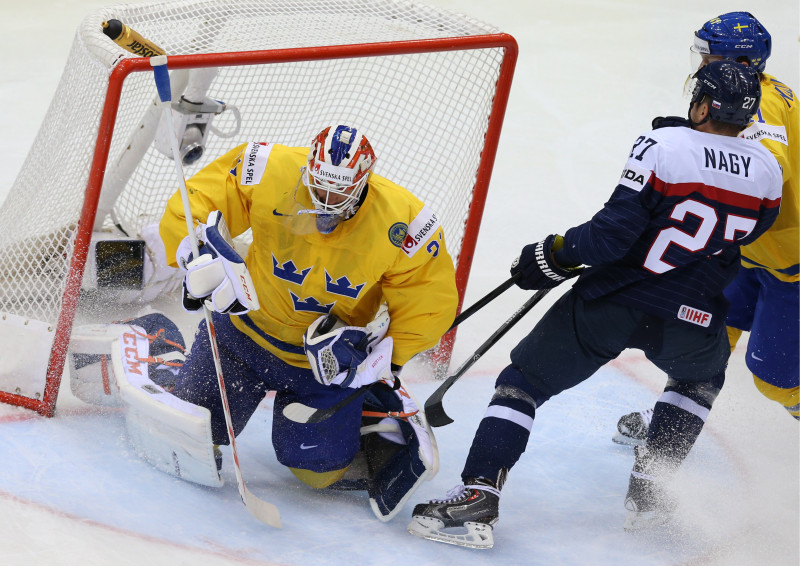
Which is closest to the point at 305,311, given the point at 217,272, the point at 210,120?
the point at 217,272

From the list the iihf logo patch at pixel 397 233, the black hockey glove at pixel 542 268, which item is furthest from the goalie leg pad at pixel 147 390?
the black hockey glove at pixel 542 268

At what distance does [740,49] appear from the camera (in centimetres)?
275

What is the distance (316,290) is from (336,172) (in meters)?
0.38

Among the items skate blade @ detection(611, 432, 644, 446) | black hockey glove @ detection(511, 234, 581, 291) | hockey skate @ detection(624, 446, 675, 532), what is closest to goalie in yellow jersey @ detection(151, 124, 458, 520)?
black hockey glove @ detection(511, 234, 581, 291)

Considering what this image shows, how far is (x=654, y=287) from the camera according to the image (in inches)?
96.7

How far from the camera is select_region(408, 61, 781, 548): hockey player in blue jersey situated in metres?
2.32

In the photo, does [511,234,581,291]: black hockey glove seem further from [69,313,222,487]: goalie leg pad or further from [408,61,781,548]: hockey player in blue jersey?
[69,313,222,487]: goalie leg pad

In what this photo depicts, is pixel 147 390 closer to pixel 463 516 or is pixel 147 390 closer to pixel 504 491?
pixel 463 516

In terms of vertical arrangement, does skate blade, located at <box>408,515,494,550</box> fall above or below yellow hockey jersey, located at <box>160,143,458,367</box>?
below

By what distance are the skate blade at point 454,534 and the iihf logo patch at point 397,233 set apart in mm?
762

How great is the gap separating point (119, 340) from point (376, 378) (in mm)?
835

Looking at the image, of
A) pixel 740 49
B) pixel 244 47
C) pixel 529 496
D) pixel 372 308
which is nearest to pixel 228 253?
pixel 372 308

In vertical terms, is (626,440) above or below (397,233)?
below

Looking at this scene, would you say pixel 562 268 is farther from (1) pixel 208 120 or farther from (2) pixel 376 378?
(1) pixel 208 120
